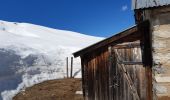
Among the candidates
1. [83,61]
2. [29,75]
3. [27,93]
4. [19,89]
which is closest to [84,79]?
[83,61]

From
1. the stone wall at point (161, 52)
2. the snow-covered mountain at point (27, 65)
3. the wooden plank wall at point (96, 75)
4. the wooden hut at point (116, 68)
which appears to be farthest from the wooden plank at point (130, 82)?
the snow-covered mountain at point (27, 65)

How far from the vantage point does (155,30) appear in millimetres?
7352

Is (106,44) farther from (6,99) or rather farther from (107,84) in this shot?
(6,99)

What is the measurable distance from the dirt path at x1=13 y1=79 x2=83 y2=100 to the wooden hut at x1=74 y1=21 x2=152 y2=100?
825 centimetres

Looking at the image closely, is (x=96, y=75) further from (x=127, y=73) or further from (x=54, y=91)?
(x=54, y=91)

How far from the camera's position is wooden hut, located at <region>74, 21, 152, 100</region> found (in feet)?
35.8

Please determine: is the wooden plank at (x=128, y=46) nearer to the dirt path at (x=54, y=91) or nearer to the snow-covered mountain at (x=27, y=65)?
the dirt path at (x=54, y=91)

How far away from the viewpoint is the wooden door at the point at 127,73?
35.5ft

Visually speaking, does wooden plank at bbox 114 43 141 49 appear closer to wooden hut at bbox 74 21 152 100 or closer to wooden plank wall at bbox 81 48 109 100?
wooden hut at bbox 74 21 152 100

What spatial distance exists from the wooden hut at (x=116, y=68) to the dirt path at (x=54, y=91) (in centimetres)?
825

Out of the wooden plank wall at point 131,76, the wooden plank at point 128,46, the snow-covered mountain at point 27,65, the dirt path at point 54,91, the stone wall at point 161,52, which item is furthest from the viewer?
the snow-covered mountain at point 27,65

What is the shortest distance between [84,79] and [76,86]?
12438mm

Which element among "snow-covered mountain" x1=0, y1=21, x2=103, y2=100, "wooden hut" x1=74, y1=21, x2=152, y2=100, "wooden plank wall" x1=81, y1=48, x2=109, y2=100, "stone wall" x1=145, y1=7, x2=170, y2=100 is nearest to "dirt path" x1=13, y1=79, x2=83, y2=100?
"snow-covered mountain" x1=0, y1=21, x2=103, y2=100

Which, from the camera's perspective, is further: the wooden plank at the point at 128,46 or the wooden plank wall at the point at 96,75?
the wooden plank wall at the point at 96,75
